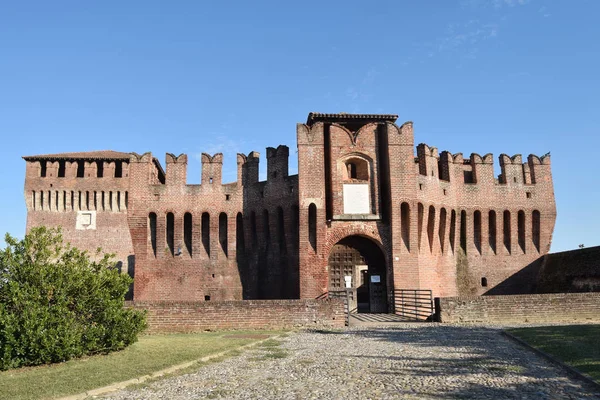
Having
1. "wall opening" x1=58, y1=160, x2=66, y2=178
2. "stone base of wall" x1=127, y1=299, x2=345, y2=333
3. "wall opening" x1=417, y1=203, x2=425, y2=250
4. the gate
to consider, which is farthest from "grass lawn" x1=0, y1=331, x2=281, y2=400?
"wall opening" x1=58, y1=160, x2=66, y2=178

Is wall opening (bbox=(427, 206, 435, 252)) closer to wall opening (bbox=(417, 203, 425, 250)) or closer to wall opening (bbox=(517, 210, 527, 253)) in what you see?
wall opening (bbox=(417, 203, 425, 250))

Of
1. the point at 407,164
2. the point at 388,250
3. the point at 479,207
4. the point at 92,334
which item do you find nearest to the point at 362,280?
the point at 388,250

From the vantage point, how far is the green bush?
1020 cm

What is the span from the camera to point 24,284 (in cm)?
1112

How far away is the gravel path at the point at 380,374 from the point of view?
7.37 metres

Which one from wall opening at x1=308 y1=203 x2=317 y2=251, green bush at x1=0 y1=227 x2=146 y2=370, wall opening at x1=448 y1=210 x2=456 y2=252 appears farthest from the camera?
wall opening at x1=448 y1=210 x2=456 y2=252

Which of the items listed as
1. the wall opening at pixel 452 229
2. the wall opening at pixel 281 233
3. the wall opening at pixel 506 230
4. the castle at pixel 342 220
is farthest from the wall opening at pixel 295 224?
the wall opening at pixel 506 230

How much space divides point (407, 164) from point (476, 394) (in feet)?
54.7

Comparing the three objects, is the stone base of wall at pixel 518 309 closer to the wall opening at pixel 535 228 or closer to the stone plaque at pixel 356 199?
the stone plaque at pixel 356 199

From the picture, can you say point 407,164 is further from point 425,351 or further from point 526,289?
point 425,351

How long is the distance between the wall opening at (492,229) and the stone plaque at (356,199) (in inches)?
342

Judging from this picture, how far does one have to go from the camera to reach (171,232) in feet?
84.6

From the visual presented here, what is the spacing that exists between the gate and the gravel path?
22.6 feet

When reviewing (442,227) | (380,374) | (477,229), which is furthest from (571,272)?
(380,374)
